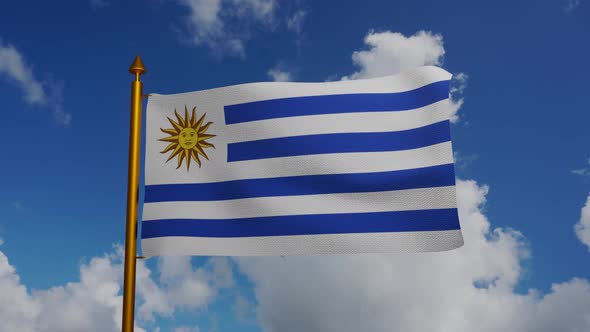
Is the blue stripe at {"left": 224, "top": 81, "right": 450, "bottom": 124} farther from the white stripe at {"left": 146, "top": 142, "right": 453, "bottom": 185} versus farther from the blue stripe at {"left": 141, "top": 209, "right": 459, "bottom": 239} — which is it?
the blue stripe at {"left": 141, "top": 209, "right": 459, "bottom": 239}

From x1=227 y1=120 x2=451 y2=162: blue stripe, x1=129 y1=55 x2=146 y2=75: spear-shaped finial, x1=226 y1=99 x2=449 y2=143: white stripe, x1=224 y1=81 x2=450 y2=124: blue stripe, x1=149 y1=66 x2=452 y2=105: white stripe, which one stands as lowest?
x1=227 y1=120 x2=451 y2=162: blue stripe

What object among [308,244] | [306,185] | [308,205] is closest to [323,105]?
[306,185]

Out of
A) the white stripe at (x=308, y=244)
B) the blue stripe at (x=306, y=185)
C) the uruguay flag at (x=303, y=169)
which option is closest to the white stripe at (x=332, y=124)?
the uruguay flag at (x=303, y=169)

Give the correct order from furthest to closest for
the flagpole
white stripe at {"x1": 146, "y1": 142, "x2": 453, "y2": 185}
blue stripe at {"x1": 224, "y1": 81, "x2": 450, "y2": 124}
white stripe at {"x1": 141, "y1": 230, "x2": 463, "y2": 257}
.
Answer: blue stripe at {"x1": 224, "y1": 81, "x2": 450, "y2": 124} < white stripe at {"x1": 146, "y1": 142, "x2": 453, "y2": 185} < white stripe at {"x1": 141, "y1": 230, "x2": 463, "y2": 257} < the flagpole

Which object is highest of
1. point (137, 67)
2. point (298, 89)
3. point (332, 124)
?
point (137, 67)

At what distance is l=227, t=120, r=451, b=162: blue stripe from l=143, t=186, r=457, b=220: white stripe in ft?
2.01

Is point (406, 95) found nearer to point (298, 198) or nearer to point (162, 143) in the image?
point (298, 198)

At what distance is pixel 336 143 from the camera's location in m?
7.70

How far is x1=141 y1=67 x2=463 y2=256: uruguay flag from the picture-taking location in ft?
24.0

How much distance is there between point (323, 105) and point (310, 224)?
1676 mm

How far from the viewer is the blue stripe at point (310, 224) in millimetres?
7168

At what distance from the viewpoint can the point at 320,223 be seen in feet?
24.5

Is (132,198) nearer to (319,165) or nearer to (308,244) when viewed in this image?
(308,244)

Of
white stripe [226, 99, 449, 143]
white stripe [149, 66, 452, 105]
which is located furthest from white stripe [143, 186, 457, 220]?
white stripe [149, 66, 452, 105]
